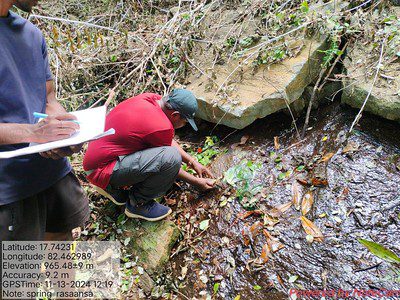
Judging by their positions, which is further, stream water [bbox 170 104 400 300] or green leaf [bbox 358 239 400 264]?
stream water [bbox 170 104 400 300]

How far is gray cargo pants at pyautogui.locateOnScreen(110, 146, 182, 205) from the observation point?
9.13ft

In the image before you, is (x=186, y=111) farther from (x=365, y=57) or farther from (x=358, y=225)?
(x=365, y=57)

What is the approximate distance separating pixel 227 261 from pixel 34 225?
1.53 metres

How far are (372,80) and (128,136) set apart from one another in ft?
7.53

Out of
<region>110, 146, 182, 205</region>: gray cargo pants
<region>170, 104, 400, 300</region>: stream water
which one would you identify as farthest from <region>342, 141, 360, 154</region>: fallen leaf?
<region>110, 146, 182, 205</region>: gray cargo pants

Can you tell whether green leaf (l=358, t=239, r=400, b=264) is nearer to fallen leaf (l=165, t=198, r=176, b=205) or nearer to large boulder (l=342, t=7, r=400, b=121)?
large boulder (l=342, t=7, r=400, b=121)

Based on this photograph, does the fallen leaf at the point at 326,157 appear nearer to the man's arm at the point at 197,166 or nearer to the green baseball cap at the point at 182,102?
the man's arm at the point at 197,166

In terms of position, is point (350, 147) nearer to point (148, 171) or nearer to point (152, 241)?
point (148, 171)

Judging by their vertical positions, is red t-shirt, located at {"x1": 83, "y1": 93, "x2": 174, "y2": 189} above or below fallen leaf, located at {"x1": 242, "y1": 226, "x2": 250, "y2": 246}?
above

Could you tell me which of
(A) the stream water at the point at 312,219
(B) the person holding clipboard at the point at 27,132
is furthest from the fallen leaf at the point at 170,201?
(B) the person holding clipboard at the point at 27,132

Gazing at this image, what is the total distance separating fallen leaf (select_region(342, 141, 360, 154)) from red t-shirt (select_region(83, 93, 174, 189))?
5.28 feet

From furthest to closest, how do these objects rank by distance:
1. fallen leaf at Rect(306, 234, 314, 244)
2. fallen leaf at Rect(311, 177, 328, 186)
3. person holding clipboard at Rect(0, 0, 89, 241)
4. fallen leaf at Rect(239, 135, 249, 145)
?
fallen leaf at Rect(239, 135, 249, 145) → fallen leaf at Rect(311, 177, 328, 186) → fallen leaf at Rect(306, 234, 314, 244) → person holding clipboard at Rect(0, 0, 89, 241)

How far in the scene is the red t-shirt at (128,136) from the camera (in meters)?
2.75

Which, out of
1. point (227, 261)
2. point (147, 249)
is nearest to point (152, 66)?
point (147, 249)
